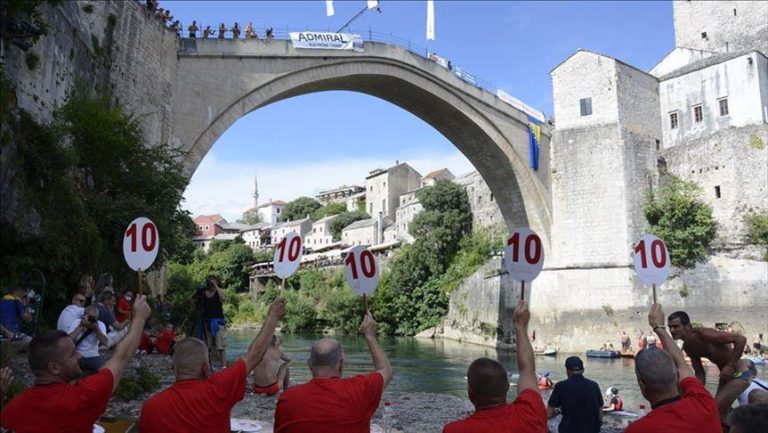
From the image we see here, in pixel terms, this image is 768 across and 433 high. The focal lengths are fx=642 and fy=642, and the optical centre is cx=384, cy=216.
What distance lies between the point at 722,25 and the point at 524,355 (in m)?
37.0

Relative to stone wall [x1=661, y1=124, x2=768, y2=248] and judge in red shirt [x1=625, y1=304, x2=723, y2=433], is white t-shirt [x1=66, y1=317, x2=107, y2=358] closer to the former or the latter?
judge in red shirt [x1=625, y1=304, x2=723, y2=433]

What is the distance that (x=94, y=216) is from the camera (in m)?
11.5

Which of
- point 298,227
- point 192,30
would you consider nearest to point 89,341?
point 192,30

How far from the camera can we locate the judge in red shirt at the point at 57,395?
264 cm

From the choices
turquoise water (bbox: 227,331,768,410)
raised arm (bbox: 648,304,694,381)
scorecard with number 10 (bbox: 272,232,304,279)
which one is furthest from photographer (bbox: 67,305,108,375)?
turquoise water (bbox: 227,331,768,410)

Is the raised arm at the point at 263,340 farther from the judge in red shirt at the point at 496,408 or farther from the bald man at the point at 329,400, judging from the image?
the judge in red shirt at the point at 496,408

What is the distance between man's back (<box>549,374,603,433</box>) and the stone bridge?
42.5 feet

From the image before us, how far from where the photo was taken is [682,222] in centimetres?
2422

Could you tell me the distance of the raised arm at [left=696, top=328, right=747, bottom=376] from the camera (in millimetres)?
3958

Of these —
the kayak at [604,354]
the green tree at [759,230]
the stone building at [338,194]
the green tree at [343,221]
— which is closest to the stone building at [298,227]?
the green tree at [343,221]

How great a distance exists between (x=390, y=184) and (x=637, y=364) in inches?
2432

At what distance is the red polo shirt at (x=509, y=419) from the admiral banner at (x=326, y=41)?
18027mm

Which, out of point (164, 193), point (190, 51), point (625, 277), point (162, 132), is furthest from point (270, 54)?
point (625, 277)

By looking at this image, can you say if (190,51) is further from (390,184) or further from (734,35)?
(390,184)
